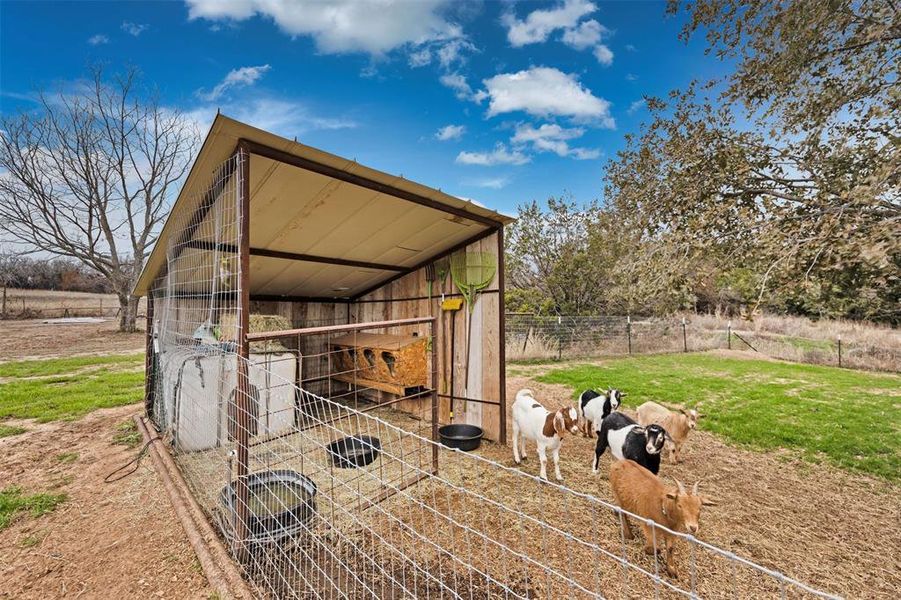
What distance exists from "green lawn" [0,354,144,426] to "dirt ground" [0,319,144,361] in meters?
1.70

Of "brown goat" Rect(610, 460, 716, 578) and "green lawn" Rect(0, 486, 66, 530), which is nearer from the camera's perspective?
"brown goat" Rect(610, 460, 716, 578)

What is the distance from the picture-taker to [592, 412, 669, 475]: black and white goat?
8.36 feet

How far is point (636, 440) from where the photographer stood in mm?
2678

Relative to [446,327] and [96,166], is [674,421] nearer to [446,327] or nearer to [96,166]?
[446,327]

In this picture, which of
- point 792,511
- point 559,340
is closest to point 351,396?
point 792,511

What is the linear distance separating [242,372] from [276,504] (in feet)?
3.10

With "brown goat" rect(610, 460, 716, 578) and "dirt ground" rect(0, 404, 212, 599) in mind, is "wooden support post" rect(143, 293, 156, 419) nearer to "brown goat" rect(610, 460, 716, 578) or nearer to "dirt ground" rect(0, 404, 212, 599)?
"dirt ground" rect(0, 404, 212, 599)

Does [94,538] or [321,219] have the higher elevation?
[321,219]

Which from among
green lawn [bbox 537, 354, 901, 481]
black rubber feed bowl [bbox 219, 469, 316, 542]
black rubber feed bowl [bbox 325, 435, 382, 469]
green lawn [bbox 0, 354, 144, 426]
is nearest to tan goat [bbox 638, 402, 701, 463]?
green lawn [bbox 537, 354, 901, 481]

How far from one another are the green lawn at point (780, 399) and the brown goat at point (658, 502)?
9.77ft

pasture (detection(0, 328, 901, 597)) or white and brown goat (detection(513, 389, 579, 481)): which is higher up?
white and brown goat (detection(513, 389, 579, 481))

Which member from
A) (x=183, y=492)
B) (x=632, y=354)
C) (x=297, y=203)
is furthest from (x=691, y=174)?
(x=632, y=354)

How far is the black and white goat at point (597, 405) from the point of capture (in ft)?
11.6

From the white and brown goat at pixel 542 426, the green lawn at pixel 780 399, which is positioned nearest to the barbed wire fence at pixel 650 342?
the green lawn at pixel 780 399
